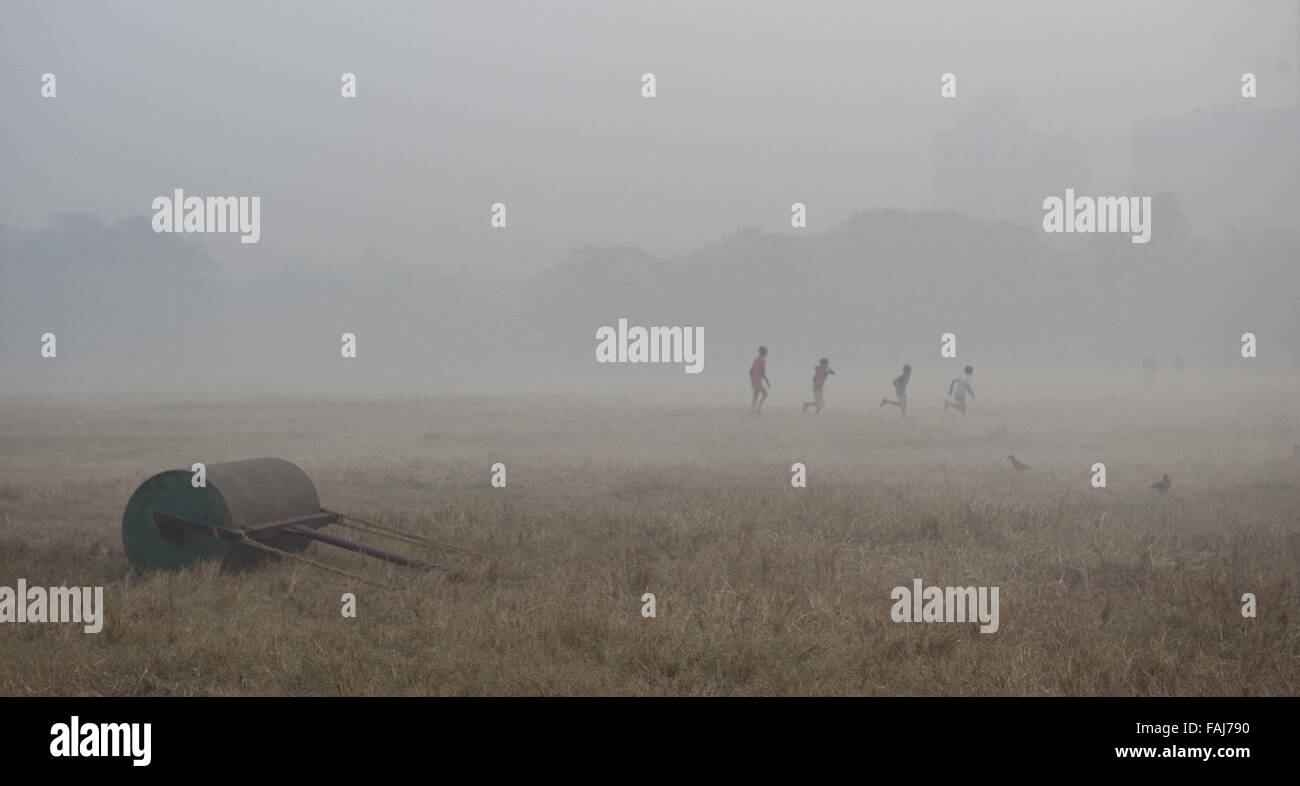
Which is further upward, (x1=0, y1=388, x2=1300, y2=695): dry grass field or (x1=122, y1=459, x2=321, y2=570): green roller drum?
(x1=122, y1=459, x2=321, y2=570): green roller drum

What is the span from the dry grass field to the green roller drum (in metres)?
0.20

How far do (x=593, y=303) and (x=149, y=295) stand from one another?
115ft

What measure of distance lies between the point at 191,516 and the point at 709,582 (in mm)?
4578

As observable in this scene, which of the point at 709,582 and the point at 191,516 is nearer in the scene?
the point at 709,582

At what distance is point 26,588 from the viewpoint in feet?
30.9

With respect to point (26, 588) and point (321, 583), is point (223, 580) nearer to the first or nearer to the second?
point (321, 583)

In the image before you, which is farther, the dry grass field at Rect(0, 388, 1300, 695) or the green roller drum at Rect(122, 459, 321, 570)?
the green roller drum at Rect(122, 459, 321, 570)

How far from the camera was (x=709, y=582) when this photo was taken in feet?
31.2

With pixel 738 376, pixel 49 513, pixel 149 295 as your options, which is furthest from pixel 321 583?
pixel 149 295

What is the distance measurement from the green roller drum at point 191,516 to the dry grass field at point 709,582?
0.20 m

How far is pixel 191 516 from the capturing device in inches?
382

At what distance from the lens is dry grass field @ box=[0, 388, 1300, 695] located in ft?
23.1

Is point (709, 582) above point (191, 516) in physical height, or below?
below

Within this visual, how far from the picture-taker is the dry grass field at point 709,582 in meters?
7.04
